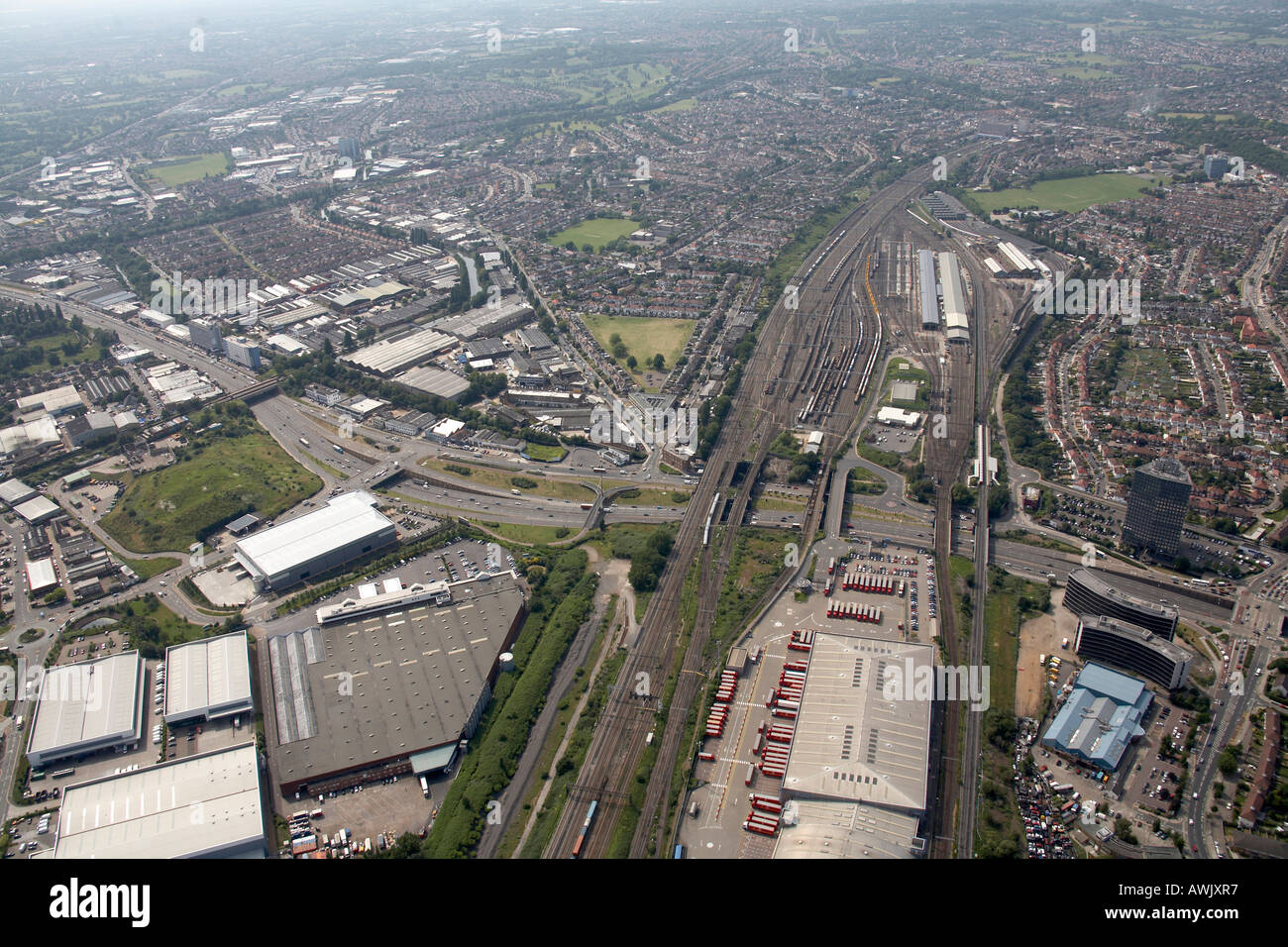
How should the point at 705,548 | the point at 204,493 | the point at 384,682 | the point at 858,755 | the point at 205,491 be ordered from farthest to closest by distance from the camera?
the point at 205,491, the point at 204,493, the point at 705,548, the point at 384,682, the point at 858,755

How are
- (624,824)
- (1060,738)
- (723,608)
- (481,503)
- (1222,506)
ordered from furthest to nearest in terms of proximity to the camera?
1. (481,503)
2. (1222,506)
3. (723,608)
4. (1060,738)
5. (624,824)

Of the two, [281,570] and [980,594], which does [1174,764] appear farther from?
[281,570]

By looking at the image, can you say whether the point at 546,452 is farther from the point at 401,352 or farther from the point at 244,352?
the point at 244,352

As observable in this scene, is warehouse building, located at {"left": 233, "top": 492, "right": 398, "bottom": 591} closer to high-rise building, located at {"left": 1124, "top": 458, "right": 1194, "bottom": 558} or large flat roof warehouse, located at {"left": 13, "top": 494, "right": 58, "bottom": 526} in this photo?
large flat roof warehouse, located at {"left": 13, "top": 494, "right": 58, "bottom": 526}

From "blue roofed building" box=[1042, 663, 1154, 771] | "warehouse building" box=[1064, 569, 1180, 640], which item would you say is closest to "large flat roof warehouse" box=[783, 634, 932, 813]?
"blue roofed building" box=[1042, 663, 1154, 771]

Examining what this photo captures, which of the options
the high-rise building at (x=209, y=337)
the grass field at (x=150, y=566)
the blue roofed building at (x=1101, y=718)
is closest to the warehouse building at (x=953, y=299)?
the blue roofed building at (x=1101, y=718)

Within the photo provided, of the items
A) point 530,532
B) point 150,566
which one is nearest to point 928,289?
point 530,532

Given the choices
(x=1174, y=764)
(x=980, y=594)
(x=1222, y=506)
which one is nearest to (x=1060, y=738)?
(x=1174, y=764)
